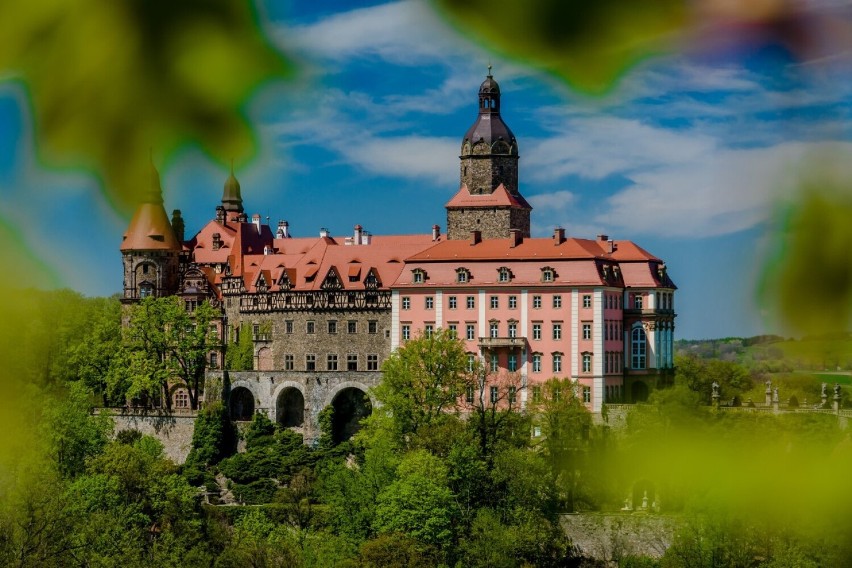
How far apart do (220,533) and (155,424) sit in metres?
14.5

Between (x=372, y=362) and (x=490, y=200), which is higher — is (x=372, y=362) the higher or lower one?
the lower one

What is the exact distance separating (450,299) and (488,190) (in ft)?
21.3

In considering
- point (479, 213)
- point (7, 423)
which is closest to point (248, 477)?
point (479, 213)

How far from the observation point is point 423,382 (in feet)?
165

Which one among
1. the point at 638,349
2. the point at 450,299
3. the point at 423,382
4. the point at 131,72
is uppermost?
the point at 450,299

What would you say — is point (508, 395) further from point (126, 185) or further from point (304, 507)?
point (126, 185)

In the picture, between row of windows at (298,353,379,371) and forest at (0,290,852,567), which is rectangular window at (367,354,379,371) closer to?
row of windows at (298,353,379,371)

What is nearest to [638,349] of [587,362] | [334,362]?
[587,362]

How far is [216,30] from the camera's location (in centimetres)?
298

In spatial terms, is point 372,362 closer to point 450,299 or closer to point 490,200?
point 450,299

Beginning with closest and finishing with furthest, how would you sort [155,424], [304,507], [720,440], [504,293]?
[720,440] → [304,507] → [504,293] → [155,424]

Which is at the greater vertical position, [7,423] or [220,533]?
[7,423]

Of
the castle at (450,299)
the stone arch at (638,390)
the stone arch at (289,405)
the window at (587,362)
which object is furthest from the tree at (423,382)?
the stone arch at (289,405)

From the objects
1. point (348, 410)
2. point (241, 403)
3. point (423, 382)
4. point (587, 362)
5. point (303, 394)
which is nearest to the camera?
point (423, 382)
